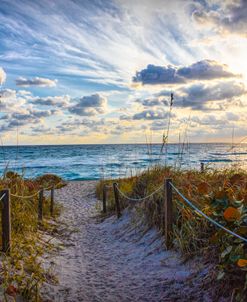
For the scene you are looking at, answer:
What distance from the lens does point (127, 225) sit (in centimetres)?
709

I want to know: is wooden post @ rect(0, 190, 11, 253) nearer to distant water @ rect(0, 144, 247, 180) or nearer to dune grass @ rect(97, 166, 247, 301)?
distant water @ rect(0, 144, 247, 180)

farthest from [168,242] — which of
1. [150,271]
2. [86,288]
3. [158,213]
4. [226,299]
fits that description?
[226,299]

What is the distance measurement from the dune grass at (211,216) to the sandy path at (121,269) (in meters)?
0.27

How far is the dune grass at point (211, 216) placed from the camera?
3170mm

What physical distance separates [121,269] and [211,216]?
65.7 inches

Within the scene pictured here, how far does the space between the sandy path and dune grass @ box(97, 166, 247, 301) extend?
266mm

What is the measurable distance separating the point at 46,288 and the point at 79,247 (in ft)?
8.26

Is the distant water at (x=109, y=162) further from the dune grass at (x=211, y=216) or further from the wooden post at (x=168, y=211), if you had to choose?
the wooden post at (x=168, y=211)

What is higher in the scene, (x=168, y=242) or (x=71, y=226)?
(x=168, y=242)

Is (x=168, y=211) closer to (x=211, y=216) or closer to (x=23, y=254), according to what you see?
(x=211, y=216)

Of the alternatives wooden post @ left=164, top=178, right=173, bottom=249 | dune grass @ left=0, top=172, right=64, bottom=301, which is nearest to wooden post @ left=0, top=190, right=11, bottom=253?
dune grass @ left=0, top=172, right=64, bottom=301

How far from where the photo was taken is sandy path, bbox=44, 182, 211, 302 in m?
3.80

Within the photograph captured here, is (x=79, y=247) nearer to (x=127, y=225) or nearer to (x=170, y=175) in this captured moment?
(x=127, y=225)

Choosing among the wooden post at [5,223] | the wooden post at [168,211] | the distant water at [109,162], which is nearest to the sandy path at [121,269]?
the wooden post at [168,211]
